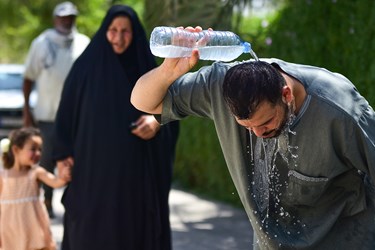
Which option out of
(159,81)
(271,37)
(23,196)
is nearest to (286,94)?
(159,81)

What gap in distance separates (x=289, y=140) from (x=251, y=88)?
33 centimetres

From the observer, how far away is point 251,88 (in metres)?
2.82

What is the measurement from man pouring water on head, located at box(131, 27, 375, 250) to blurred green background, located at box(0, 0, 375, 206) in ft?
9.96

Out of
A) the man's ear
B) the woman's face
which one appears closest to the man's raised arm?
the man's ear

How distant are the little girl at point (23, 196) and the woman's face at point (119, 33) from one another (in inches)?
36.7

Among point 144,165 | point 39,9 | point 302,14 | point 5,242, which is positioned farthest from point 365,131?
A: point 39,9

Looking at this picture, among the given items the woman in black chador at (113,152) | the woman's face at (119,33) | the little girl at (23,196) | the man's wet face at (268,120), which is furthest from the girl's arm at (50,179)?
the man's wet face at (268,120)

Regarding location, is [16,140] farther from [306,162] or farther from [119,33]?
[306,162]

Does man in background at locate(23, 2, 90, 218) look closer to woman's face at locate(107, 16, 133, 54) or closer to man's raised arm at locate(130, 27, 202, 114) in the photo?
woman's face at locate(107, 16, 133, 54)

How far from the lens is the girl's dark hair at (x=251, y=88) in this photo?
2812 millimetres

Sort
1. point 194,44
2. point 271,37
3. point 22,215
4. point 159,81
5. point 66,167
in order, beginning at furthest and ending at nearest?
point 271,37, point 22,215, point 66,167, point 159,81, point 194,44

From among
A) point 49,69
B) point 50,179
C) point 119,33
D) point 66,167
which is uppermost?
point 119,33

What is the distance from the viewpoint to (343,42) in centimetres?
685

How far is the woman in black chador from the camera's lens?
5203mm
